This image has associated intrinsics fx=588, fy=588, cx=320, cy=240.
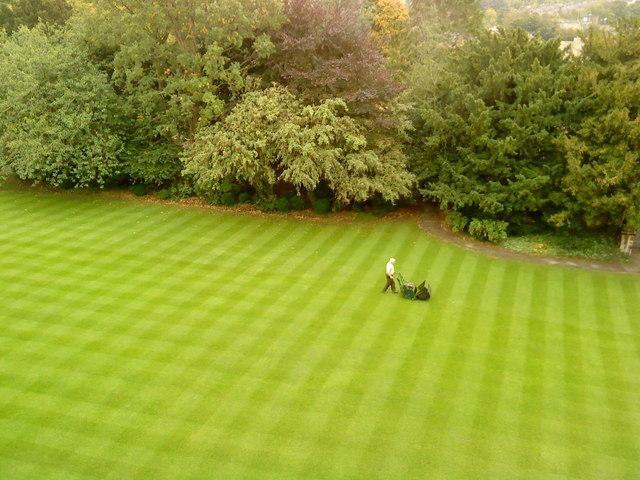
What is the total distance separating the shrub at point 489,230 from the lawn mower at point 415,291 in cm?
649

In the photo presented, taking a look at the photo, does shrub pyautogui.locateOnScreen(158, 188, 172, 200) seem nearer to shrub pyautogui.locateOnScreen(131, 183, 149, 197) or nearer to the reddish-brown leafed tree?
shrub pyautogui.locateOnScreen(131, 183, 149, 197)

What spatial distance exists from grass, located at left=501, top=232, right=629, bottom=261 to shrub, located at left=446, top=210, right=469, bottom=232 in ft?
6.95

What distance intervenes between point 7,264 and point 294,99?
1550 centimetres

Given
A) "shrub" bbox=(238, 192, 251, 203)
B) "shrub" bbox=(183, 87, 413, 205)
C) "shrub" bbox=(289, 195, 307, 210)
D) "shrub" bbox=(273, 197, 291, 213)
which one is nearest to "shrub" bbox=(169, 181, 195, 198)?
"shrub" bbox=(238, 192, 251, 203)

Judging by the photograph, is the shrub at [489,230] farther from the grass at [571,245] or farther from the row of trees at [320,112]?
Answer: the grass at [571,245]

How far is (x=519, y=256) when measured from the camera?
26906mm

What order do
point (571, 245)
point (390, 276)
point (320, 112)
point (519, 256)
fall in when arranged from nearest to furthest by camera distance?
point (390, 276)
point (519, 256)
point (571, 245)
point (320, 112)

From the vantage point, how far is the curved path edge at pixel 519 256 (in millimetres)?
25936

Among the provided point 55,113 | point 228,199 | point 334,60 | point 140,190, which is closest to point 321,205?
point 228,199

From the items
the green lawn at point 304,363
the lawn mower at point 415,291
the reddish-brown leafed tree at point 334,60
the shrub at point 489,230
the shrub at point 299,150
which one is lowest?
the green lawn at point 304,363

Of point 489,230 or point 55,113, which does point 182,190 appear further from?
point 489,230

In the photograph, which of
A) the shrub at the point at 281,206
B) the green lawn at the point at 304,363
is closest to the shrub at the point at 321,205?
the shrub at the point at 281,206

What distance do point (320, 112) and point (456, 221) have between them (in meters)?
8.53

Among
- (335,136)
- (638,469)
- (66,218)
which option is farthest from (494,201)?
(66,218)
